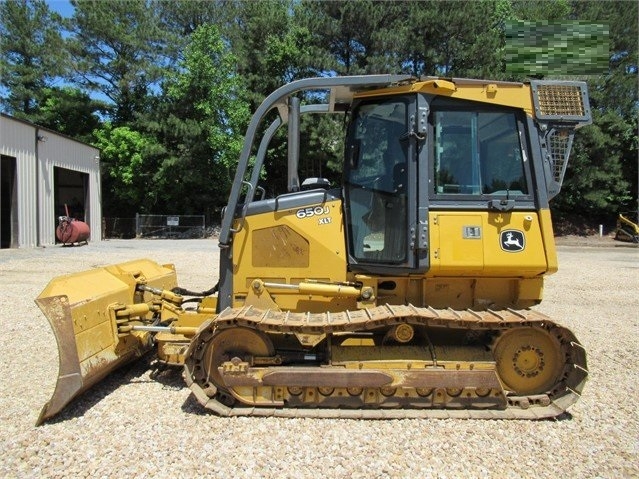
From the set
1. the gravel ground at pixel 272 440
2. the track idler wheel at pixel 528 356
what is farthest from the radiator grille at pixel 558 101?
the gravel ground at pixel 272 440

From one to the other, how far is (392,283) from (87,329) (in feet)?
9.18

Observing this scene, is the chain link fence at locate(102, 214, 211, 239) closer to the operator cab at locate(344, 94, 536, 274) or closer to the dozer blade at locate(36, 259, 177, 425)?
the dozer blade at locate(36, 259, 177, 425)

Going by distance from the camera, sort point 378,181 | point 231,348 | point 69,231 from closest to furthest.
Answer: point 231,348 → point 378,181 → point 69,231

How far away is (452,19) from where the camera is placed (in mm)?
31266

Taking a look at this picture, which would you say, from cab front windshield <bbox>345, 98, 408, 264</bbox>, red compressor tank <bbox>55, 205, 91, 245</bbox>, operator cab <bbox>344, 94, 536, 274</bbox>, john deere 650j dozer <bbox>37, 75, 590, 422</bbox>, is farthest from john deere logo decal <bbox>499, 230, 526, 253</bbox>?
red compressor tank <bbox>55, 205, 91, 245</bbox>

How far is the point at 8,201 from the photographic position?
72.1ft

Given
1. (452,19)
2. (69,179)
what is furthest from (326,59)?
(69,179)

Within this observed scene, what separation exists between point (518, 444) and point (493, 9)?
34.7m

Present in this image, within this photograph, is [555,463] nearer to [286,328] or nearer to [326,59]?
[286,328]

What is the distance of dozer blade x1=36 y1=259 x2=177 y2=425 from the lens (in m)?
4.20

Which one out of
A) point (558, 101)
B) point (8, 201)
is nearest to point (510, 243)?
point (558, 101)

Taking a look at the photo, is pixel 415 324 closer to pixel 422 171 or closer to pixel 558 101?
pixel 422 171

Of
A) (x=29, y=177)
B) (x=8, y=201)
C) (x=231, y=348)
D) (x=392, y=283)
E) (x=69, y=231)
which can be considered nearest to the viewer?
(x=231, y=348)

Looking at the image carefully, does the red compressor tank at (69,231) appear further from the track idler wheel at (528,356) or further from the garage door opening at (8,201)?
the track idler wheel at (528,356)
